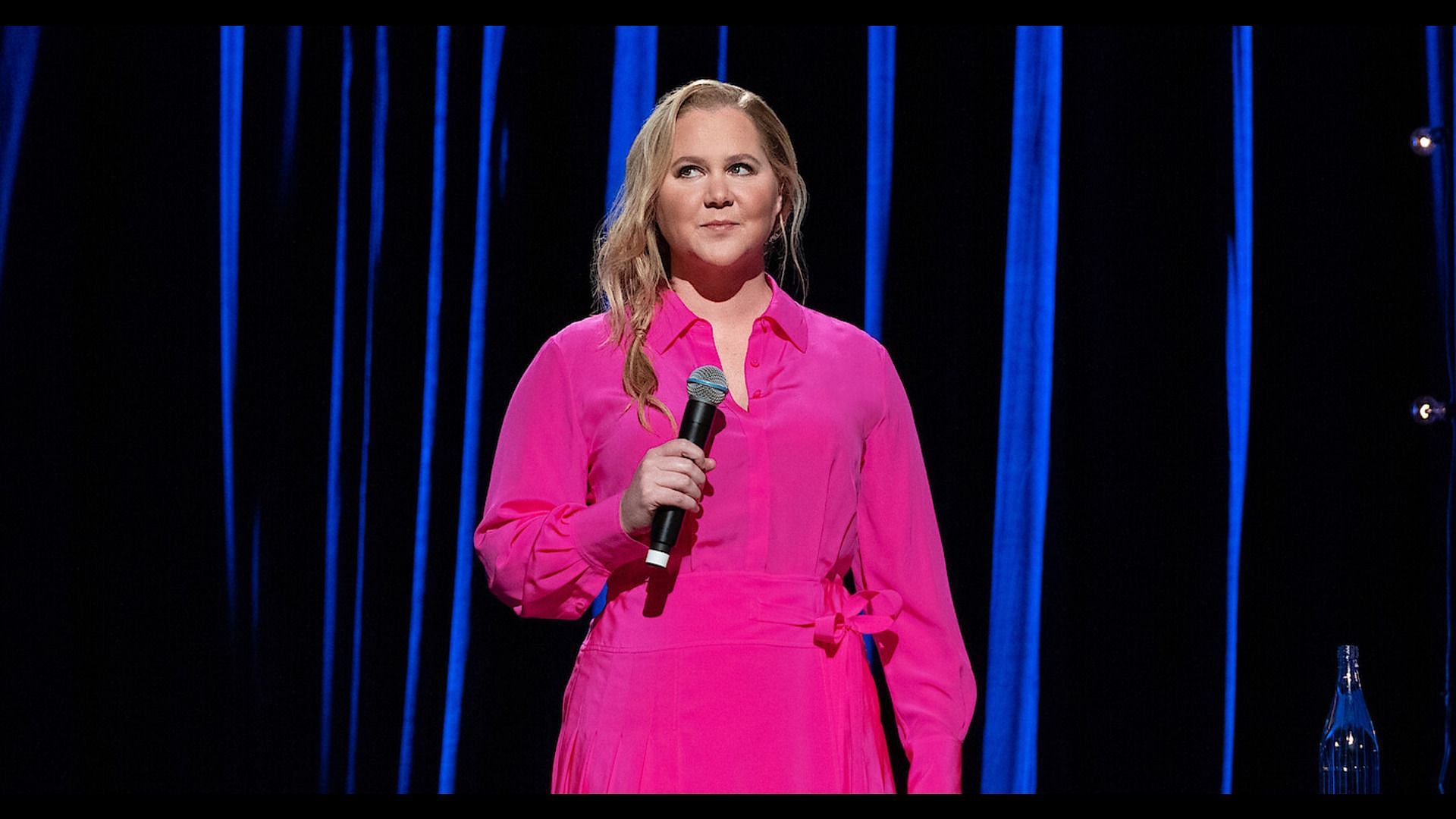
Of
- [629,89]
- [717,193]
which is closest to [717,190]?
[717,193]

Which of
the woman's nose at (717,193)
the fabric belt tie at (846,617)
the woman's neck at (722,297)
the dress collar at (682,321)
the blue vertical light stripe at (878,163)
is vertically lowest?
the fabric belt tie at (846,617)

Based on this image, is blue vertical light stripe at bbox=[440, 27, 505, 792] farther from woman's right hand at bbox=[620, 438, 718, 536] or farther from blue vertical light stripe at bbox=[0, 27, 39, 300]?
woman's right hand at bbox=[620, 438, 718, 536]

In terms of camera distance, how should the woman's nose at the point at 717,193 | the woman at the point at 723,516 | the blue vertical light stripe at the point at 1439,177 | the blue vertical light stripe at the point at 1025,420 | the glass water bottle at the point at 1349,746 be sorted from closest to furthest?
the woman at the point at 723,516 → the woman's nose at the point at 717,193 → the glass water bottle at the point at 1349,746 → the blue vertical light stripe at the point at 1025,420 → the blue vertical light stripe at the point at 1439,177

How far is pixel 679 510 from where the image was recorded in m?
1.50

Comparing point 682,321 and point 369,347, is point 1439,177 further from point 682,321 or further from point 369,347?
point 369,347

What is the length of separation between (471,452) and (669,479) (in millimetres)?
1209

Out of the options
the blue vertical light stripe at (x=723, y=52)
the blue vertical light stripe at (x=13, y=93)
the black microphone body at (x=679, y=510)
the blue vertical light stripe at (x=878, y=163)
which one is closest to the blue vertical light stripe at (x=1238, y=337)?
the blue vertical light stripe at (x=878, y=163)

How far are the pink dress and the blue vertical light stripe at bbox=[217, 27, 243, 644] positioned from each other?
1147 mm

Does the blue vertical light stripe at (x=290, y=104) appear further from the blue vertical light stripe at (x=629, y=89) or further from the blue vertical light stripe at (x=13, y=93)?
the blue vertical light stripe at (x=629, y=89)

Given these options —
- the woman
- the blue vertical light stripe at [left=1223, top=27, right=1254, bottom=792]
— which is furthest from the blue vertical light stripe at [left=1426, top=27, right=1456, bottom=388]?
the woman

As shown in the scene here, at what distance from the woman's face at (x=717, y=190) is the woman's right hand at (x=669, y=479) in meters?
0.32

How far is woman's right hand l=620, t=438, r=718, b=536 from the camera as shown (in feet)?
4.85

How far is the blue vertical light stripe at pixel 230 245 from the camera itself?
8.81ft

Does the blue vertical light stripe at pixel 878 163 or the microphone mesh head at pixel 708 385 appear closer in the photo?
the microphone mesh head at pixel 708 385
